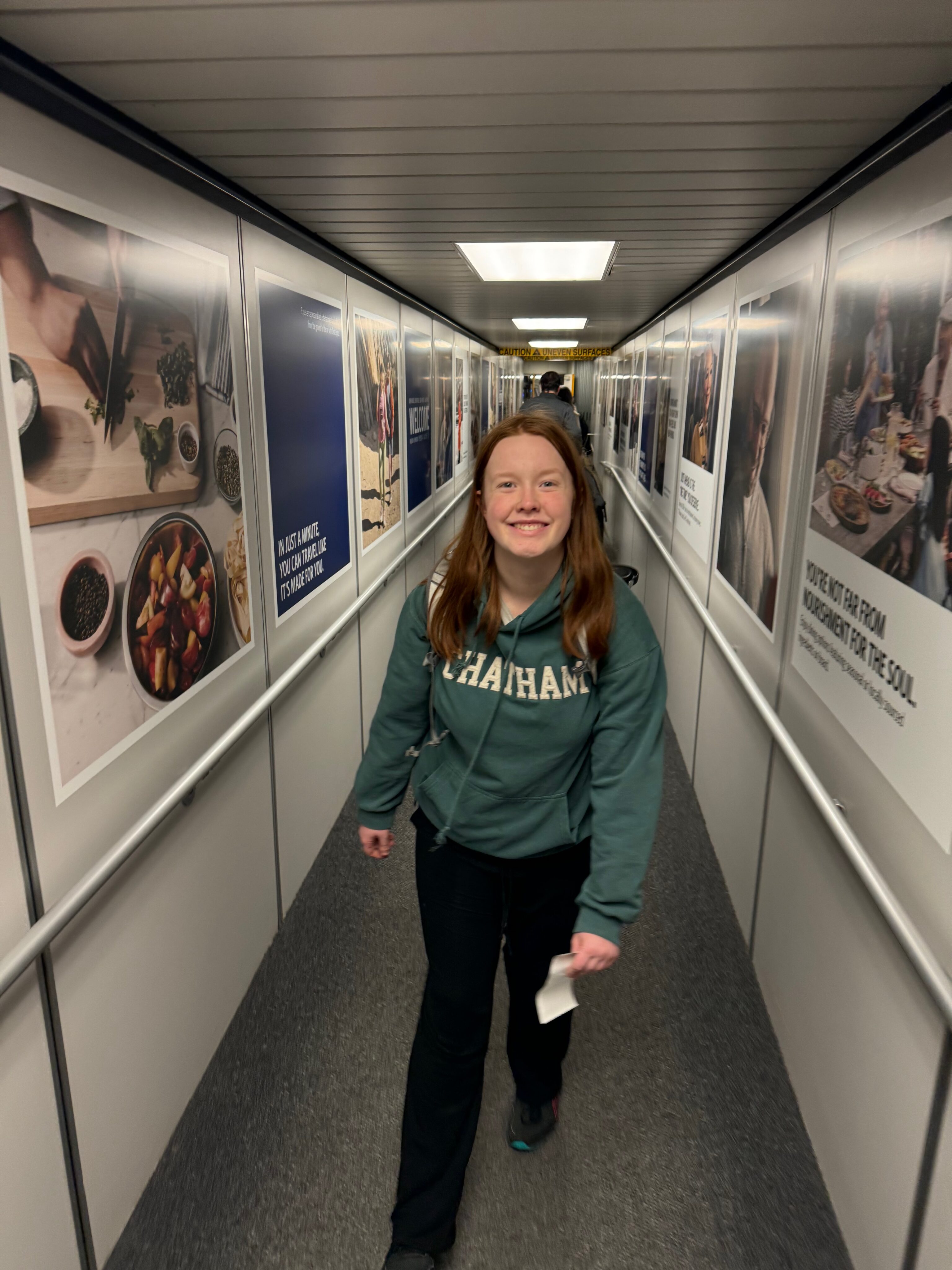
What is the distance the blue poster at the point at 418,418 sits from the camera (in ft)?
18.0

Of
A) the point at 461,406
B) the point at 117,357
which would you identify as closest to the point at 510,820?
the point at 117,357

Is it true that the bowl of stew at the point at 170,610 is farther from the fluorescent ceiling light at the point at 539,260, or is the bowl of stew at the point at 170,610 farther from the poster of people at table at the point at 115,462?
the fluorescent ceiling light at the point at 539,260

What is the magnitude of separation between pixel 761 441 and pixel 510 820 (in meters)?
1.99

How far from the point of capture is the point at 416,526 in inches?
232

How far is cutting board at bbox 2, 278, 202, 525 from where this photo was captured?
156 centimetres

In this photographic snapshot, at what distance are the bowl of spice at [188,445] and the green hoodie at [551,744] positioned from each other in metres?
0.82

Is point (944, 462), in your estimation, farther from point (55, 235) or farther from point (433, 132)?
point (55, 235)

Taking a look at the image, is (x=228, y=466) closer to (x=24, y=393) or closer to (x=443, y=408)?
(x=24, y=393)

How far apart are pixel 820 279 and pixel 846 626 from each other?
1.10m

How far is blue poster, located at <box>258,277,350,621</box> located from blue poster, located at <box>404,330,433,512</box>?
65.8 inches

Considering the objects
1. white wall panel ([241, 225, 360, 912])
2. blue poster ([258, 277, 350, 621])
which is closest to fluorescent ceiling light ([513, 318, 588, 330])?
white wall panel ([241, 225, 360, 912])

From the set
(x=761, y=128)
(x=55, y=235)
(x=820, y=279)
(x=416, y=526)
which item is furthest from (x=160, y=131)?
(x=416, y=526)

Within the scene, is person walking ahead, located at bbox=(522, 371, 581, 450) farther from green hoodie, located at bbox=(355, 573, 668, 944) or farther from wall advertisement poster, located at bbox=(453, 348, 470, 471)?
green hoodie, located at bbox=(355, 573, 668, 944)

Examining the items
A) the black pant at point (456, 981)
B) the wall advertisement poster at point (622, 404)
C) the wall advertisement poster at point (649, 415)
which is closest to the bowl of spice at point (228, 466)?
the black pant at point (456, 981)
